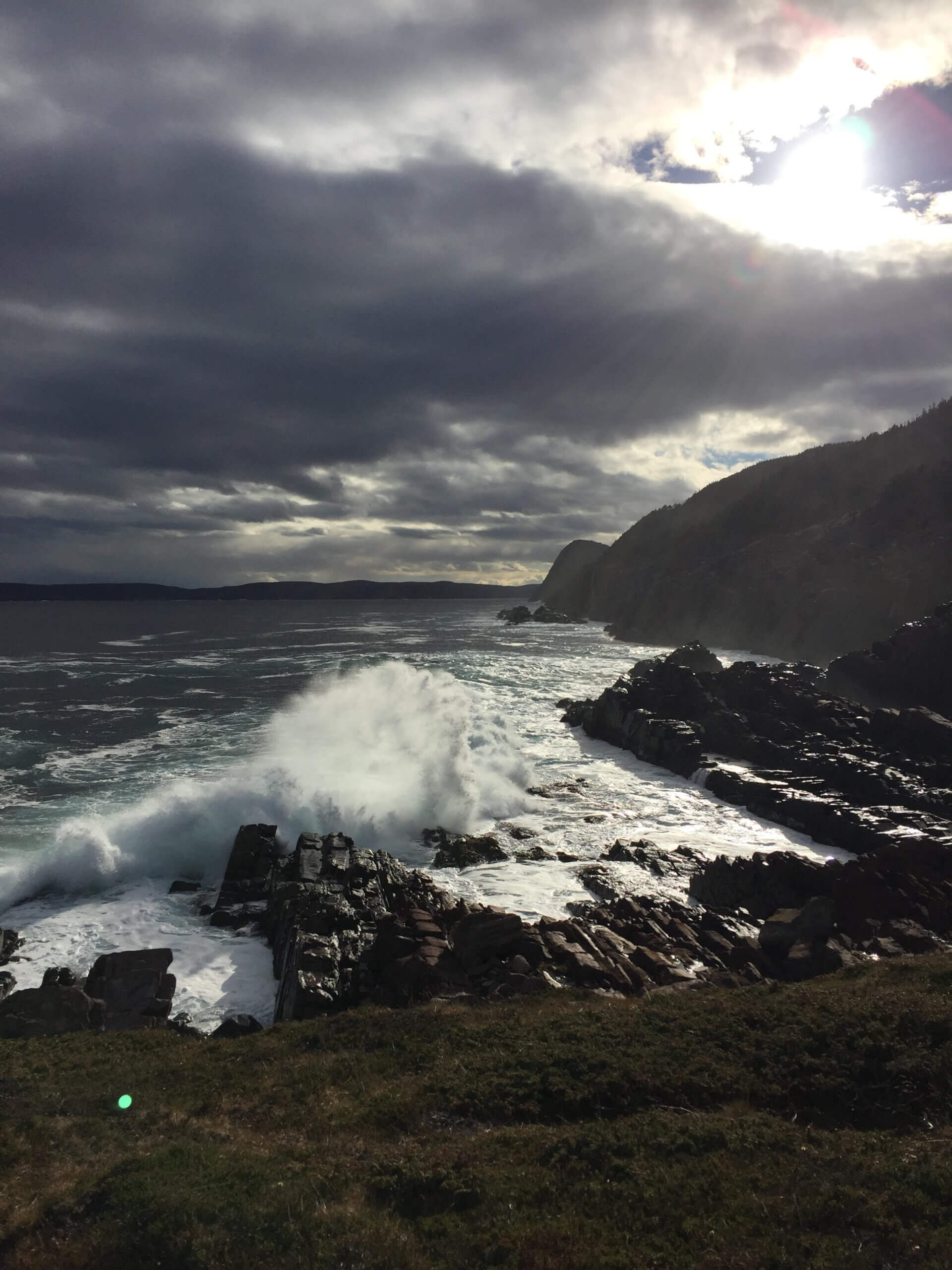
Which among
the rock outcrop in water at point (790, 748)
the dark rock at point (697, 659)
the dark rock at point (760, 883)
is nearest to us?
the dark rock at point (760, 883)

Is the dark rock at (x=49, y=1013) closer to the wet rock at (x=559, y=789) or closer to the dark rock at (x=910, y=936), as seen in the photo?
the dark rock at (x=910, y=936)

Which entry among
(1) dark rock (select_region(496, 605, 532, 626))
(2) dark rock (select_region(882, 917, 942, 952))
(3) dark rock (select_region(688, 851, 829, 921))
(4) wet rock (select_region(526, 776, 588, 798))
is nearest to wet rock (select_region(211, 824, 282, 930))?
(4) wet rock (select_region(526, 776, 588, 798))

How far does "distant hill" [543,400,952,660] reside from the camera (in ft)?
279

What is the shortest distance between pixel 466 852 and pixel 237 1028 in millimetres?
12669

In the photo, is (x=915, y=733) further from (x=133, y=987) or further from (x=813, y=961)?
(x=133, y=987)

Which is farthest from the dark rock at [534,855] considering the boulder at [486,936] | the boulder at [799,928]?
the boulder at [799,928]

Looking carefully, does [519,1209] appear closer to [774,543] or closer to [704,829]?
[704,829]

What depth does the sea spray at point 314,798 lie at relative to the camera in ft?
80.7

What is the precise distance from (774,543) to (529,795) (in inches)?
4286

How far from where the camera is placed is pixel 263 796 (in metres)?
29.1

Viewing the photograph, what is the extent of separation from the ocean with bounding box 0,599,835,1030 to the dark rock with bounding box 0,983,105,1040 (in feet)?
6.82

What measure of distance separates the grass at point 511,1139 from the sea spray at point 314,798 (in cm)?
1140

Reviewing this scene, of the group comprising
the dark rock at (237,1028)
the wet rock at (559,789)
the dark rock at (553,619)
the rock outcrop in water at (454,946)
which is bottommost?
the wet rock at (559,789)

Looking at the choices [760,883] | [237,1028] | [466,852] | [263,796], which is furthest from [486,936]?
[263,796]
